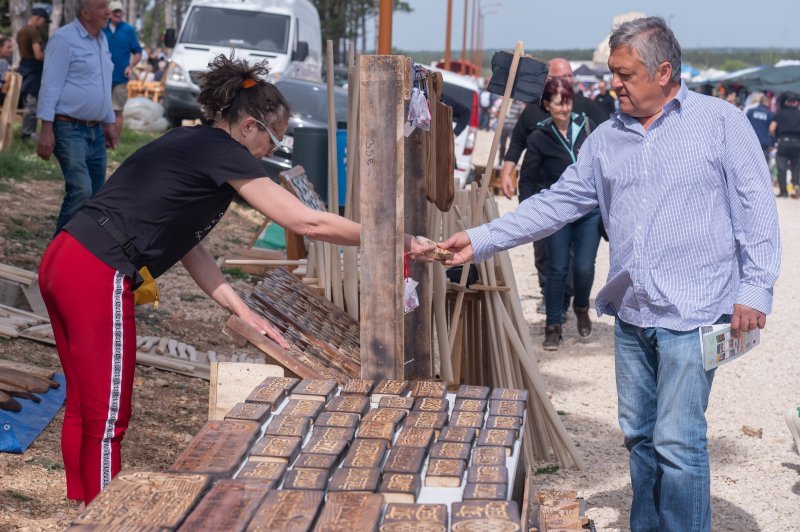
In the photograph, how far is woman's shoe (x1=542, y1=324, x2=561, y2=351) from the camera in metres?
7.64

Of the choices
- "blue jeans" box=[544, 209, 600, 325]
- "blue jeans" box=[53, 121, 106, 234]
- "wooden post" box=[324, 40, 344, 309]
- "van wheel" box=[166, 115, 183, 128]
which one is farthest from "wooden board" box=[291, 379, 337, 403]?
"van wheel" box=[166, 115, 183, 128]

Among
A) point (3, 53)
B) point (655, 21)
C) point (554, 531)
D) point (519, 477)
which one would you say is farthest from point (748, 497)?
point (3, 53)

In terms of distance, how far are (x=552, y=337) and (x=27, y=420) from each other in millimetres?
3790

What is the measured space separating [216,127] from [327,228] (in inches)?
18.8

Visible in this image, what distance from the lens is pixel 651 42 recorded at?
3.44 metres

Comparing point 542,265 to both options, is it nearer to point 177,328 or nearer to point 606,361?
point 606,361

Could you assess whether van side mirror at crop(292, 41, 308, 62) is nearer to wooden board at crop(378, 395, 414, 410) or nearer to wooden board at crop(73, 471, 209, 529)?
wooden board at crop(378, 395, 414, 410)

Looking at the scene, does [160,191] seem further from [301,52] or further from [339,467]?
[301,52]

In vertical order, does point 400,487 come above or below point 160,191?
below

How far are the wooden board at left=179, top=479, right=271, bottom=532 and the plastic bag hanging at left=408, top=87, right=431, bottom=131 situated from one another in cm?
188

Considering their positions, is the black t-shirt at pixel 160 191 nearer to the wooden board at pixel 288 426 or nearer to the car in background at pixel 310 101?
the wooden board at pixel 288 426

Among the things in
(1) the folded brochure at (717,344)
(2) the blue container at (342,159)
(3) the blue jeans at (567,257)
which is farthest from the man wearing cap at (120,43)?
(1) the folded brochure at (717,344)

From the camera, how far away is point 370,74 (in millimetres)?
3566

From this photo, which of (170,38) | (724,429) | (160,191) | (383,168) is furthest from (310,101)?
(160,191)
